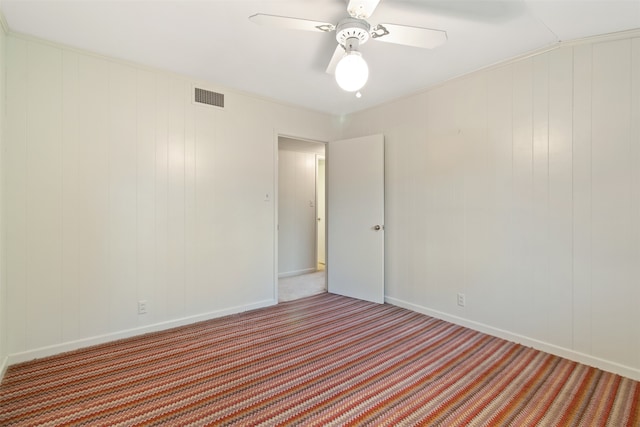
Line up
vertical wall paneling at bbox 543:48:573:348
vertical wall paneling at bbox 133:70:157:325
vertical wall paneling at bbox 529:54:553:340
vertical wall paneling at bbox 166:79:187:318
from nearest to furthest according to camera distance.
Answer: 1. vertical wall paneling at bbox 543:48:573:348
2. vertical wall paneling at bbox 529:54:553:340
3. vertical wall paneling at bbox 133:70:157:325
4. vertical wall paneling at bbox 166:79:187:318

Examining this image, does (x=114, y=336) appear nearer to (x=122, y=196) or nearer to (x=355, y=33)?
(x=122, y=196)

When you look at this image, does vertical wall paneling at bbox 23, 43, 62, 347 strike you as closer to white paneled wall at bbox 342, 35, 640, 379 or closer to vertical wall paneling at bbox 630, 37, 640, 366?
white paneled wall at bbox 342, 35, 640, 379

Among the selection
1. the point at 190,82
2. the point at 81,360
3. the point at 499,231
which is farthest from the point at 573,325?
the point at 190,82

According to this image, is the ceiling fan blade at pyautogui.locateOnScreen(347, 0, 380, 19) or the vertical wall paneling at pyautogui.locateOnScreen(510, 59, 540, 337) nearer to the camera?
the ceiling fan blade at pyautogui.locateOnScreen(347, 0, 380, 19)

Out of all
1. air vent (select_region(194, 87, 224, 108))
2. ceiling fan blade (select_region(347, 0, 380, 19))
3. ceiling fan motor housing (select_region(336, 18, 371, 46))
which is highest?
air vent (select_region(194, 87, 224, 108))

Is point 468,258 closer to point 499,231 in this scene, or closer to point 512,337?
point 499,231

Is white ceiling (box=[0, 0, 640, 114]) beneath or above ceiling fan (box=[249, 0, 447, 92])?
above

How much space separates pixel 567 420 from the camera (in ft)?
5.47

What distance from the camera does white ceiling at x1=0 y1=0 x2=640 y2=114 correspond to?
187cm


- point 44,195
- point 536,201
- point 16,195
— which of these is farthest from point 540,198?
point 16,195

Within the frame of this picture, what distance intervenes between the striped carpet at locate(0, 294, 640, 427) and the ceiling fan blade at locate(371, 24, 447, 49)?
7.17 feet

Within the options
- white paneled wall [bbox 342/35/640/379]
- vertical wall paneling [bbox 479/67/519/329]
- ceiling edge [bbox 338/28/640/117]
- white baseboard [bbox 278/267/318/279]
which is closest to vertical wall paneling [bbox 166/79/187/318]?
white baseboard [bbox 278/267/318/279]

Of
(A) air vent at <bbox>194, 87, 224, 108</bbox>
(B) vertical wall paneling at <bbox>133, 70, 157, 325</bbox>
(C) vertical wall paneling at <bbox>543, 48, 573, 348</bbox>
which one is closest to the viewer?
(C) vertical wall paneling at <bbox>543, 48, 573, 348</bbox>

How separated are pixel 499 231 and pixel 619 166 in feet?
2.99
